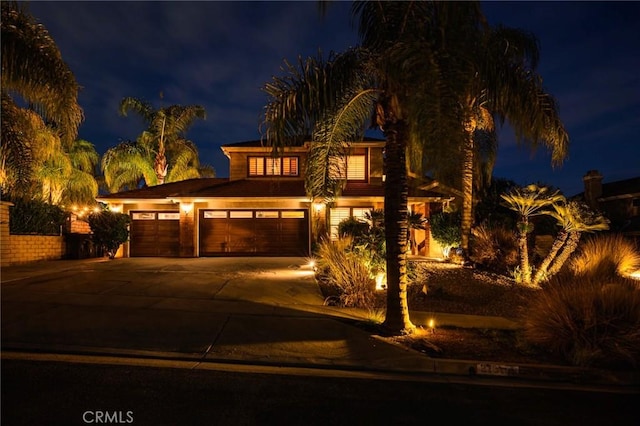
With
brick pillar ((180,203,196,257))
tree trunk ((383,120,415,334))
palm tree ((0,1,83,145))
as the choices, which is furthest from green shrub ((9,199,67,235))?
tree trunk ((383,120,415,334))

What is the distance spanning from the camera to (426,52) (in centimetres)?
644

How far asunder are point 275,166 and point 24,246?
11458mm

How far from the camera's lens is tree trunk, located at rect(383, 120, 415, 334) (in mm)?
7730

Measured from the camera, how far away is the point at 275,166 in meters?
21.8

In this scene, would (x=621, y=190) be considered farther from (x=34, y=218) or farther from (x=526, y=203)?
(x=34, y=218)

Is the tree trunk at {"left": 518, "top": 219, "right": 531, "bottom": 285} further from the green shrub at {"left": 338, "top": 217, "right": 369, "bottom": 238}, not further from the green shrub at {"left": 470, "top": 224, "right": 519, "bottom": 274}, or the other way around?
the green shrub at {"left": 338, "top": 217, "right": 369, "bottom": 238}

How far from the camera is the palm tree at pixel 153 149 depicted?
2548 cm

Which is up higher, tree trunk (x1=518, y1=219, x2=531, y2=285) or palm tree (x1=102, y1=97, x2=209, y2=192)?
palm tree (x1=102, y1=97, x2=209, y2=192)

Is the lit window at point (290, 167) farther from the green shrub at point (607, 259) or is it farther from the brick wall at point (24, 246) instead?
the green shrub at point (607, 259)

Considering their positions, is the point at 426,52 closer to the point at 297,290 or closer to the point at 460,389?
the point at 460,389

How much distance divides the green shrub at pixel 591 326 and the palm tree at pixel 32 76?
1071 centimetres

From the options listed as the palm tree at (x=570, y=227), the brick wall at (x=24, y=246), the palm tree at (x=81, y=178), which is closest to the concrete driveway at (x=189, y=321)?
the brick wall at (x=24, y=246)

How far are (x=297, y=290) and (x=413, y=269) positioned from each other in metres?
3.44

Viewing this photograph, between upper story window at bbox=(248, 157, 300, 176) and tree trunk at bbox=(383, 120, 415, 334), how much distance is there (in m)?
14.2
